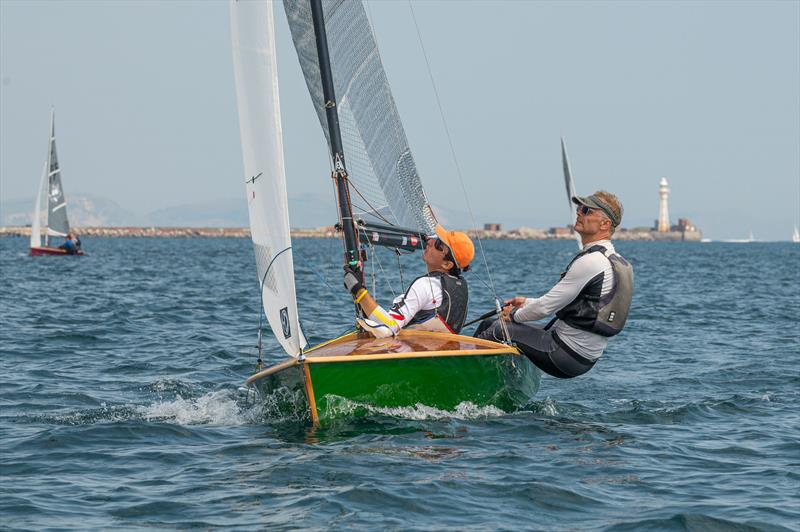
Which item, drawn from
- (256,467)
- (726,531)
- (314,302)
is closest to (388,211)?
(256,467)

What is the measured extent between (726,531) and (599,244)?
10.6 ft

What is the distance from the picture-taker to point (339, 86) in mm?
9766

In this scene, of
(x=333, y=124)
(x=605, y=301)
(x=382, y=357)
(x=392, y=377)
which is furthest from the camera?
(x=333, y=124)

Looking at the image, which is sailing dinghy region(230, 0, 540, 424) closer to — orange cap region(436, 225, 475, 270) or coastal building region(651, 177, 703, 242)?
orange cap region(436, 225, 475, 270)

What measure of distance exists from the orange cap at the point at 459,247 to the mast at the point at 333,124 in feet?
2.88

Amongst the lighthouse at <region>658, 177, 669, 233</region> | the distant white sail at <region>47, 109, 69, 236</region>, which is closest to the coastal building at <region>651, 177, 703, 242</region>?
the lighthouse at <region>658, 177, 669, 233</region>

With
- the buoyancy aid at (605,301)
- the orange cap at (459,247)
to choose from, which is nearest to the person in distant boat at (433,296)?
the orange cap at (459,247)

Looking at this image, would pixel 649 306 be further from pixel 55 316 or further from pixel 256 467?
pixel 256 467

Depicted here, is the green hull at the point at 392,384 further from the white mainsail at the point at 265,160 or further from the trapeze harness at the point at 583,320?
the trapeze harness at the point at 583,320

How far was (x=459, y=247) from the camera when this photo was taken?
343 inches

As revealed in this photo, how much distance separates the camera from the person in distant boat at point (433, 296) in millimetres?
8461

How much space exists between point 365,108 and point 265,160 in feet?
7.56

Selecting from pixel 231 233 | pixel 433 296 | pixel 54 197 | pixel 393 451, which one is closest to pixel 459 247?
pixel 433 296

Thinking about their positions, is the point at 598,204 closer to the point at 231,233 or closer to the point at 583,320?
the point at 583,320
